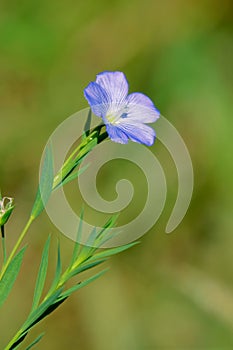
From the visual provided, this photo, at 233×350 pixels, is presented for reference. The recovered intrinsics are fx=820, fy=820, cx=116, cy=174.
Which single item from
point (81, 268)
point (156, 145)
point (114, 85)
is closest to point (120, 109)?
point (114, 85)

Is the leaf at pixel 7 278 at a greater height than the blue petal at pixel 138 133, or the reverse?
the blue petal at pixel 138 133

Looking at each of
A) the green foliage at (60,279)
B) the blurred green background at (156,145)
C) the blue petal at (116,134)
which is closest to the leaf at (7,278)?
the green foliage at (60,279)

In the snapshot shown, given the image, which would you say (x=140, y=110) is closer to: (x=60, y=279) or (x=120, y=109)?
(x=120, y=109)

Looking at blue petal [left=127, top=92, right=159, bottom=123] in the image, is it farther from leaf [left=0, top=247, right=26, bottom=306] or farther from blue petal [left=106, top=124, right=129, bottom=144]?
leaf [left=0, top=247, right=26, bottom=306]

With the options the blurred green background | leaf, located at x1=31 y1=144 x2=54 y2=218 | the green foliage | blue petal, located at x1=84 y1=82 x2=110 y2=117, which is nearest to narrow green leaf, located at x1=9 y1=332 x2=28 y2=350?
the green foliage

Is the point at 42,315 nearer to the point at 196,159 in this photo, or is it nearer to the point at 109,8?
the point at 196,159

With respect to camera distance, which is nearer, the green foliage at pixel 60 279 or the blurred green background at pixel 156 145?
the green foliage at pixel 60 279

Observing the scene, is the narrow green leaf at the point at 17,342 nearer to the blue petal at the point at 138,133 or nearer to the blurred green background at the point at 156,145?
the blue petal at the point at 138,133

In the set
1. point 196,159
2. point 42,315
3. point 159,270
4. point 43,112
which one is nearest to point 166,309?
point 159,270
